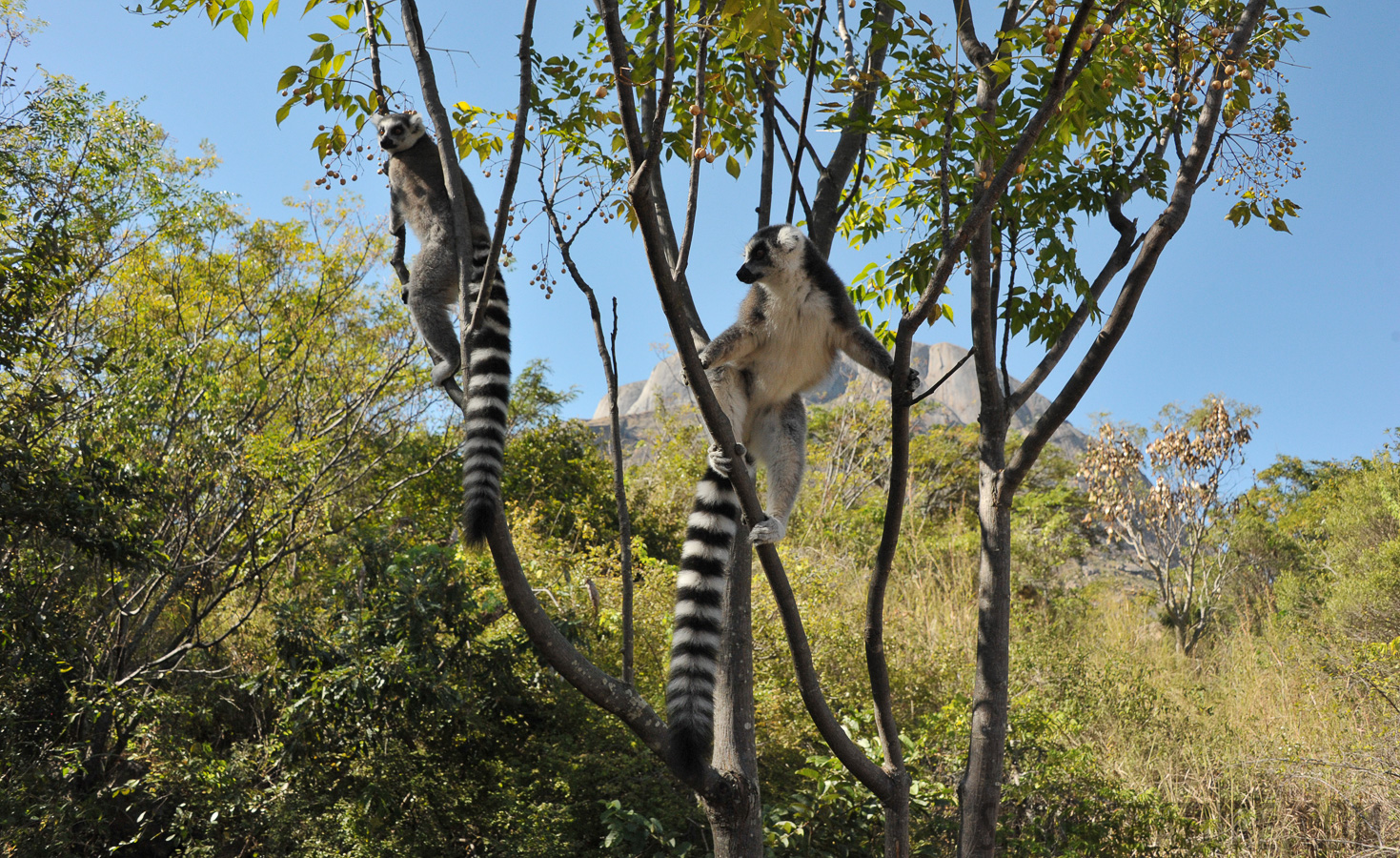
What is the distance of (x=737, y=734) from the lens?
3941 millimetres

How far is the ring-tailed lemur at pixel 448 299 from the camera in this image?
340cm

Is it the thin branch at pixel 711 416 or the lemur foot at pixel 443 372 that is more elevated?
the lemur foot at pixel 443 372

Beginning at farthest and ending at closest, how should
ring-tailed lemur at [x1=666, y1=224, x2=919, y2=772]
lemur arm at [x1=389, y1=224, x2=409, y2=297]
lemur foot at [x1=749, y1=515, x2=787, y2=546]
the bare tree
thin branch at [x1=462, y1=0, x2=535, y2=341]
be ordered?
1. the bare tree
2. lemur arm at [x1=389, y1=224, x2=409, y2=297]
3. ring-tailed lemur at [x1=666, y1=224, x2=919, y2=772]
4. lemur foot at [x1=749, y1=515, x2=787, y2=546]
5. thin branch at [x1=462, y1=0, x2=535, y2=341]

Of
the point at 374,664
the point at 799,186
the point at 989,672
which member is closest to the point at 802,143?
the point at 799,186

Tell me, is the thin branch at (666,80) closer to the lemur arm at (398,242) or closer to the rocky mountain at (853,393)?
the rocky mountain at (853,393)

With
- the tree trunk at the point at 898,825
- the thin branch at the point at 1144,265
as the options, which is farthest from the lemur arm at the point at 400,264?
the tree trunk at the point at 898,825

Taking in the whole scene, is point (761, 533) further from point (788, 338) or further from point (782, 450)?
point (788, 338)

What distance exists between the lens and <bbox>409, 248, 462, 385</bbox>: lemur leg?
541cm

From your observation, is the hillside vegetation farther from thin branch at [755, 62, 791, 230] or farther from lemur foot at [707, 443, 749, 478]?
thin branch at [755, 62, 791, 230]

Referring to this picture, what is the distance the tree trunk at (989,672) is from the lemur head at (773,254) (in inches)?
51.2

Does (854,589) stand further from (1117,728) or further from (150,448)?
(150,448)

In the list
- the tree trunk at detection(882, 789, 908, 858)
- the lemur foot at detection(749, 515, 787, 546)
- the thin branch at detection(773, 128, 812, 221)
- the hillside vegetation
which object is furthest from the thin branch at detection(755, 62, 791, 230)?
the hillside vegetation

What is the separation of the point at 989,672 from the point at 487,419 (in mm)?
2580

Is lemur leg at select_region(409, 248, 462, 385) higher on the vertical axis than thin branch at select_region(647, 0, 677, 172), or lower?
higher
